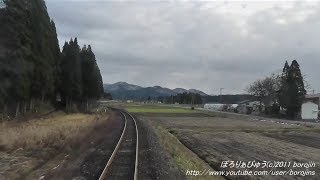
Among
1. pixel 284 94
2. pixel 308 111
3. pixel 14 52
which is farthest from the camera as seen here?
pixel 284 94

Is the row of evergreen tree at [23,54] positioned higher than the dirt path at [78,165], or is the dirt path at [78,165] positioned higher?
the row of evergreen tree at [23,54]

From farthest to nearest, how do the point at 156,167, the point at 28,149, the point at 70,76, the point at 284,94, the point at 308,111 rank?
the point at 284,94, the point at 308,111, the point at 70,76, the point at 28,149, the point at 156,167

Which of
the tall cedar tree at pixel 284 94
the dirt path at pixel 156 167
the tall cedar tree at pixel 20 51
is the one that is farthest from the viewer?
the tall cedar tree at pixel 284 94

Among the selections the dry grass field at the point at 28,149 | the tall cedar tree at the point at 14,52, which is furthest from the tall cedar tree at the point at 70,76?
the dry grass field at the point at 28,149

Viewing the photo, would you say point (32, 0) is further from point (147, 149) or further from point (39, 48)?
point (147, 149)

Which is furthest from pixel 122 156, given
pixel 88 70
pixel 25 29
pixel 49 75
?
pixel 88 70

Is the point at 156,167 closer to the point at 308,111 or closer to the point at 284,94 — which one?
the point at 284,94

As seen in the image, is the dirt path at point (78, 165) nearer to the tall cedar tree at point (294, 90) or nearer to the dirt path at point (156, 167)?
the dirt path at point (156, 167)

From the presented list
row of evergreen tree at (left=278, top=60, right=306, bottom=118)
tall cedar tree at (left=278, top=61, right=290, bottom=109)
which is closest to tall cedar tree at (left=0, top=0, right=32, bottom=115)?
tall cedar tree at (left=278, top=61, right=290, bottom=109)

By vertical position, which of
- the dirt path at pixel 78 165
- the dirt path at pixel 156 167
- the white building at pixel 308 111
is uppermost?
the white building at pixel 308 111

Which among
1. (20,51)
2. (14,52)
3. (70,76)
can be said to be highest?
(70,76)

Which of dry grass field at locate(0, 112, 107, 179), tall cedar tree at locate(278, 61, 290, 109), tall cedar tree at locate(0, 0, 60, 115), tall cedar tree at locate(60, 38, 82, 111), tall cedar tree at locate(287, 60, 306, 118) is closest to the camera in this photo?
dry grass field at locate(0, 112, 107, 179)

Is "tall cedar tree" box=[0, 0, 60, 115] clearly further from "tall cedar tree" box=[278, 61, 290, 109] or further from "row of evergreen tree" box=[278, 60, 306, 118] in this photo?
"row of evergreen tree" box=[278, 60, 306, 118]

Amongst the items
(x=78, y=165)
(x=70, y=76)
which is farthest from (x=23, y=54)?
(x=70, y=76)
